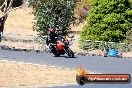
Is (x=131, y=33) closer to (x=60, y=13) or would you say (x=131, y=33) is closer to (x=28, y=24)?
(x=60, y=13)

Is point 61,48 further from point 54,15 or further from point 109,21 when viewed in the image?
point 54,15

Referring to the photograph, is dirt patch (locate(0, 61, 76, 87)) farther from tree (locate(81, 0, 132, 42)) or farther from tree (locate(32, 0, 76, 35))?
tree (locate(32, 0, 76, 35))

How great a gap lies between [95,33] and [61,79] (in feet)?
63.6

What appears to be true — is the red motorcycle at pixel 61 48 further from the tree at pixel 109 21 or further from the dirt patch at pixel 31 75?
the tree at pixel 109 21

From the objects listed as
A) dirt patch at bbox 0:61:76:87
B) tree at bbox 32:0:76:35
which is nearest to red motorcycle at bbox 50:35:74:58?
dirt patch at bbox 0:61:76:87

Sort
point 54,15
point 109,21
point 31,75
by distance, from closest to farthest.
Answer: point 31,75, point 109,21, point 54,15

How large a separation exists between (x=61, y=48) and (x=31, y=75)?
28.9 feet

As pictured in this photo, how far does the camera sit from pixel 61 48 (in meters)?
27.5

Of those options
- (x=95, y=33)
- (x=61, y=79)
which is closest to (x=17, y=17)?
(x=95, y=33)

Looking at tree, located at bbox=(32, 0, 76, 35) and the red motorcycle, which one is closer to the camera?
the red motorcycle

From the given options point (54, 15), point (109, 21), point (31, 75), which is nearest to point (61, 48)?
point (31, 75)

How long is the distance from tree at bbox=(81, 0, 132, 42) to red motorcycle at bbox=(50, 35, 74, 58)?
8986 millimetres

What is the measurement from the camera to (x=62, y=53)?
27.9 m

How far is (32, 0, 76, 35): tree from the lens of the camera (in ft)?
132
